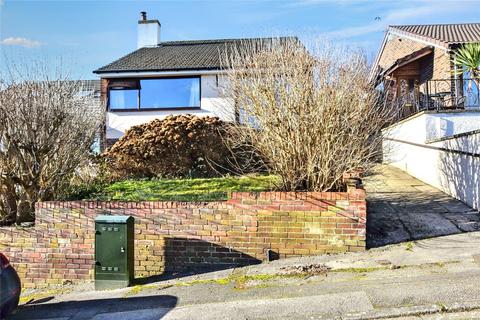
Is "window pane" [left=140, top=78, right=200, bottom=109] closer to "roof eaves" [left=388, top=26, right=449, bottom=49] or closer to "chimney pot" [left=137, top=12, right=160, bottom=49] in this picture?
"chimney pot" [left=137, top=12, right=160, bottom=49]

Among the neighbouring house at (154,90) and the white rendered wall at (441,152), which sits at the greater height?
the neighbouring house at (154,90)

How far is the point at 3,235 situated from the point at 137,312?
359 centimetres

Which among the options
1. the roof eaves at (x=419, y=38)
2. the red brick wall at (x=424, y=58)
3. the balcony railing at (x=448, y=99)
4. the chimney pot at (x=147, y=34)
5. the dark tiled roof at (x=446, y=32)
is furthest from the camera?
the chimney pot at (x=147, y=34)

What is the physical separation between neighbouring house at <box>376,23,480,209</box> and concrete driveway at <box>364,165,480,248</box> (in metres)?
0.43

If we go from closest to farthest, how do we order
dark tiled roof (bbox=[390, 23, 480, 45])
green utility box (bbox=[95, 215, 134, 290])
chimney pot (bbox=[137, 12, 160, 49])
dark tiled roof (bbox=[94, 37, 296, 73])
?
green utility box (bbox=[95, 215, 134, 290]), dark tiled roof (bbox=[390, 23, 480, 45]), dark tiled roof (bbox=[94, 37, 296, 73]), chimney pot (bbox=[137, 12, 160, 49])

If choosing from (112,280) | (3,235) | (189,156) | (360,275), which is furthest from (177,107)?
(360,275)

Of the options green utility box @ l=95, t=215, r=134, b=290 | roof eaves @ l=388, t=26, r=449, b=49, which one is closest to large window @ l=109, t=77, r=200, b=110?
roof eaves @ l=388, t=26, r=449, b=49

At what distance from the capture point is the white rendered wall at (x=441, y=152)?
8.38 m

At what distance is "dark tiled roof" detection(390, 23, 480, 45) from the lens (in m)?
15.5

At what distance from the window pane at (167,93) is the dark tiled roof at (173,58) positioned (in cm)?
61

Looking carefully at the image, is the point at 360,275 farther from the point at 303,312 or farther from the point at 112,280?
the point at 112,280

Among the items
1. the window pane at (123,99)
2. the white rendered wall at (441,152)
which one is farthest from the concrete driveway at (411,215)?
the window pane at (123,99)

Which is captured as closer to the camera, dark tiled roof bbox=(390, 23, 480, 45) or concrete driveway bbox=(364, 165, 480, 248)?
concrete driveway bbox=(364, 165, 480, 248)

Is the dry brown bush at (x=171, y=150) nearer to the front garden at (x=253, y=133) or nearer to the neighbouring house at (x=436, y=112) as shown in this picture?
the front garden at (x=253, y=133)
